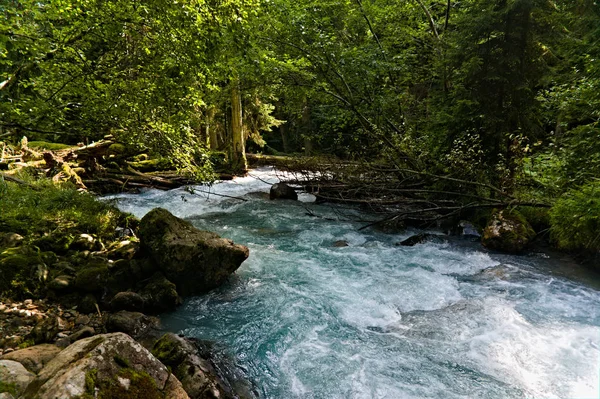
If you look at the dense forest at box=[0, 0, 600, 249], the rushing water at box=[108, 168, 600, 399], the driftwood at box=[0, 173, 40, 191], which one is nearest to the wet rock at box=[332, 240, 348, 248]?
the rushing water at box=[108, 168, 600, 399]

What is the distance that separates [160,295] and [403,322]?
4173 millimetres

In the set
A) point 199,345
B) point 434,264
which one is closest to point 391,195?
point 434,264

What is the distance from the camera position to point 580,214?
6016 mm

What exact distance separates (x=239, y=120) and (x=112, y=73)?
45.6ft

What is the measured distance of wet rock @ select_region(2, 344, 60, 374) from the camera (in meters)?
3.49

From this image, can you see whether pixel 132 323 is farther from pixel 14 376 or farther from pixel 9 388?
pixel 9 388

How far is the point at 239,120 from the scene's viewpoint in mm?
20156

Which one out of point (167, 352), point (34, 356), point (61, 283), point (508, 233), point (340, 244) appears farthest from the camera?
point (340, 244)

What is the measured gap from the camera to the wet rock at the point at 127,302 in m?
5.55

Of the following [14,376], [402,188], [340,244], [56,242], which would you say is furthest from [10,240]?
[402,188]

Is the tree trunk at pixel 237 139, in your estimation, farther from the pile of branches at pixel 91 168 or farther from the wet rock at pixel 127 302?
the wet rock at pixel 127 302

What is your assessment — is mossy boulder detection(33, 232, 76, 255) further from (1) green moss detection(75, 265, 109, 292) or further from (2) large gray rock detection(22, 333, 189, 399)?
(2) large gray rock detection(22, 333, 189, 399)

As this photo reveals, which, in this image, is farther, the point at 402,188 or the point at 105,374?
the point at 402,188

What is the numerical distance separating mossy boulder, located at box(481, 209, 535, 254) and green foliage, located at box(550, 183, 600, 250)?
132cm
